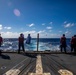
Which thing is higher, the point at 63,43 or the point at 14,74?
the point at 63,43

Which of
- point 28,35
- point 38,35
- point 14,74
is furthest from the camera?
point 28,35

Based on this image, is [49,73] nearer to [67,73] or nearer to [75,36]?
[67,73]

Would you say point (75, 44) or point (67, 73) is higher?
point (75, 44)

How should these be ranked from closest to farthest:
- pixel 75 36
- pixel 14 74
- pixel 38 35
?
1. pixel 14 74
2. pixel 75 36
3. pixel 38 35

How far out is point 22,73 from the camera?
6.04 meters

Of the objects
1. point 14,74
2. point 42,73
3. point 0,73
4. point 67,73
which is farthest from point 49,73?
point 0,73

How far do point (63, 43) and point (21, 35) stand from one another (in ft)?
13.3

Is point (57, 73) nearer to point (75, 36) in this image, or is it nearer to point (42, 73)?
point (42, 73)

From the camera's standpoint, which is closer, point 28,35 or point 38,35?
point 38,35

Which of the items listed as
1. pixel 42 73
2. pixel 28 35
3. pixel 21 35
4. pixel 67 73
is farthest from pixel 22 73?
pixel 28 35

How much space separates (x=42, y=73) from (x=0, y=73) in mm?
1668

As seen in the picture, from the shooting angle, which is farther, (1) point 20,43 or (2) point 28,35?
(2) point 28,35

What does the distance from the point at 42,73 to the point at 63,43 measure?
8.71 m

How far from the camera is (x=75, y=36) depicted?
13.9 meters
